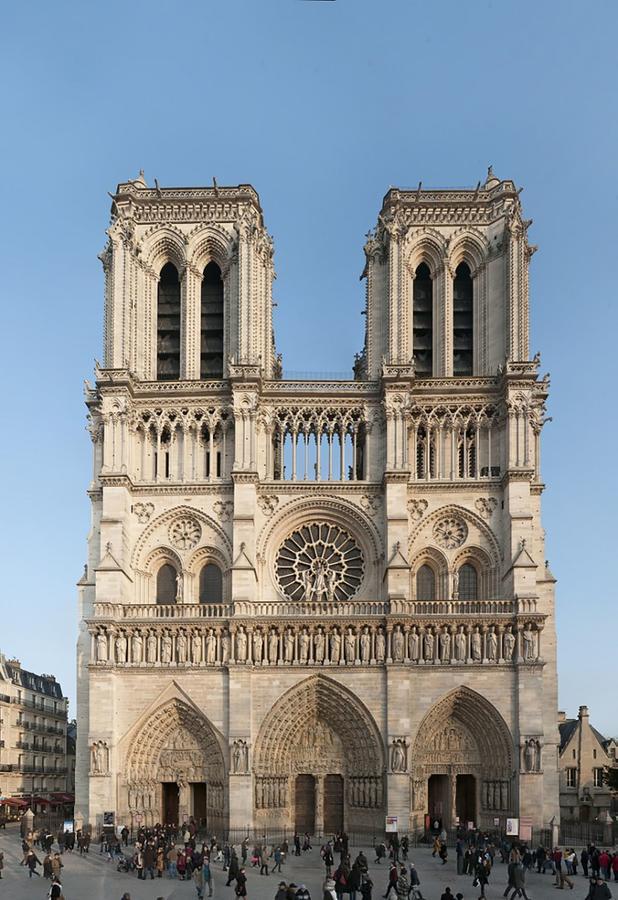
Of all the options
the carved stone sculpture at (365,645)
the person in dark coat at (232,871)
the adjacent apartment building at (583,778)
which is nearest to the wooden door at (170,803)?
the carved stone sculpture at (365,645)

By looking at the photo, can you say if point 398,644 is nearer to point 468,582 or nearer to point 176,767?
point 468,582

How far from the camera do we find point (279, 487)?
43062 millimetres

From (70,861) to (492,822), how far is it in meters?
13.1

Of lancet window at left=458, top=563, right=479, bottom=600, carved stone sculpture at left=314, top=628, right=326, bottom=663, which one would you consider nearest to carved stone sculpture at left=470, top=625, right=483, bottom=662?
lancet window at left=458, top=563, right=479, bottom=600

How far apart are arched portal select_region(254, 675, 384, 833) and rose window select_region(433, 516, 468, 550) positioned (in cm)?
597

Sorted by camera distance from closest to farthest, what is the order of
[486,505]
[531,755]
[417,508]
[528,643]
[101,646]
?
[531,755] < [528,643] < [101,646] < [486,505] < [417,508]

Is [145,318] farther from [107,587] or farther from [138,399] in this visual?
[107,587]

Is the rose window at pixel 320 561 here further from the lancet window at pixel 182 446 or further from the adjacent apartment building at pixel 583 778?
the adjacent apartment building at pixel 583 778

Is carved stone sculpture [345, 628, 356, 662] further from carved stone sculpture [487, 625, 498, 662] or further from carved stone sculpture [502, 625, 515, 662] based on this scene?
carved stone sculpture [502, 625, 515, 662]

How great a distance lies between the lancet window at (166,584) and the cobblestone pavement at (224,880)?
900 centimetres

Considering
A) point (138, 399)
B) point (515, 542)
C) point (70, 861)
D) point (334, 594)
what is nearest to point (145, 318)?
point (138, 399)

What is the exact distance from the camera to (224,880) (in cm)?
3228

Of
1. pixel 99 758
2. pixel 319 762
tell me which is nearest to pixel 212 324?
pixel 99 758

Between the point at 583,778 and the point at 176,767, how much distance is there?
21.4m
